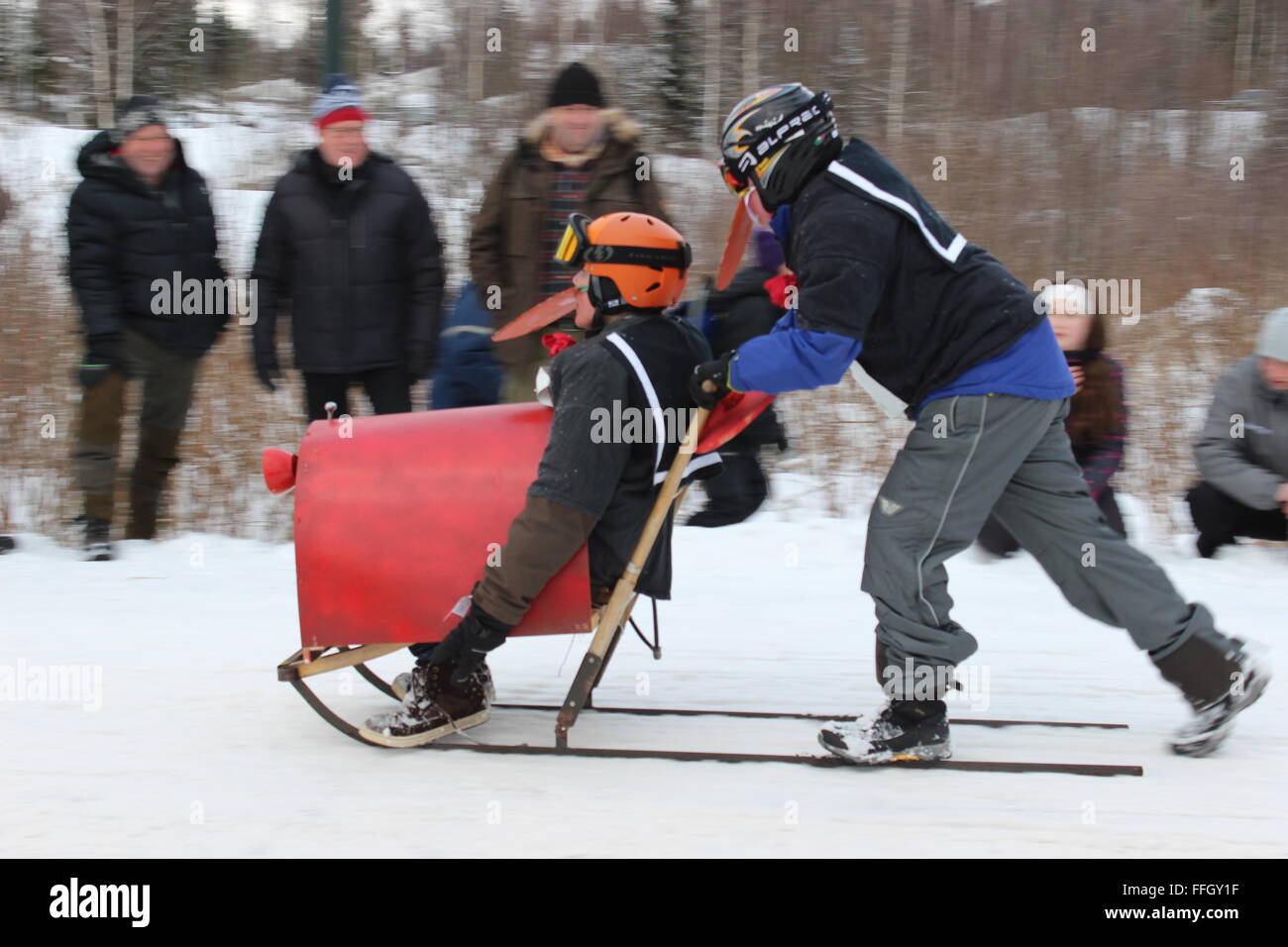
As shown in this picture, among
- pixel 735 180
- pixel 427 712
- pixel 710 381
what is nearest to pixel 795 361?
pixel 710 381

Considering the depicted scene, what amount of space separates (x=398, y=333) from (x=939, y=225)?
2686 mm

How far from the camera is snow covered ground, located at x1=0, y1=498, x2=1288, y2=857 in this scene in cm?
301

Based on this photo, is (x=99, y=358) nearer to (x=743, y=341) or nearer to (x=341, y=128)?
(x=341, y=128)

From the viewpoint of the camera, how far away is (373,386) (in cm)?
545

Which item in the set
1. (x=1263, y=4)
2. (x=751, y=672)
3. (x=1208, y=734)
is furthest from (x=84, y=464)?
(x=1263, y=4)

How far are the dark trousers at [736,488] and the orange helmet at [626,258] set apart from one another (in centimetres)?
177

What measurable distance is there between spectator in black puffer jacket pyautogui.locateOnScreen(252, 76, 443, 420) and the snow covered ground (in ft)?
3.20

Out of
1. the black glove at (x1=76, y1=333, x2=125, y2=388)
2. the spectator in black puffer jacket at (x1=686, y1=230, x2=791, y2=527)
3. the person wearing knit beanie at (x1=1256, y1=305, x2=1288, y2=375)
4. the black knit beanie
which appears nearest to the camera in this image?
the spectator in black puffer jacket at (x1=686, y1=230, x2=791, y2=527)

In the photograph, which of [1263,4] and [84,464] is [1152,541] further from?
[1263,4]

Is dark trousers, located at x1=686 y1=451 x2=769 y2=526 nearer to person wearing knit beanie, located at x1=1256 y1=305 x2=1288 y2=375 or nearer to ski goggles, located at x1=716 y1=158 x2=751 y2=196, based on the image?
ski goggles, located at x1=716 y1=158 x2=751 y2=196

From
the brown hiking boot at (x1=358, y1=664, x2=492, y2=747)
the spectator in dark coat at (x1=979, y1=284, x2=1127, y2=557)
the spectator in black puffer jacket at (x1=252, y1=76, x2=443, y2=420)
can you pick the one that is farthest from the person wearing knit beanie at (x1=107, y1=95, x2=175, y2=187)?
the spectator in dark coat at (x1=979, y1=284, x2=1127, y2=557)

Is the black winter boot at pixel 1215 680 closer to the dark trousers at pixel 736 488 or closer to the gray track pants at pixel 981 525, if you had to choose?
the gray track pants at pixel 981 525

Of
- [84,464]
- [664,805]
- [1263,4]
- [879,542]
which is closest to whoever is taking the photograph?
[664,805]

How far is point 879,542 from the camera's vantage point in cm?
340
